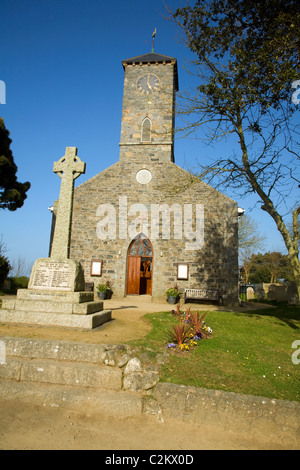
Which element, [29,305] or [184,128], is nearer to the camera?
[29,305]

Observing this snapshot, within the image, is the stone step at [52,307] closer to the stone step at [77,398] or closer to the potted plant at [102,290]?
the stone step at [77,398]

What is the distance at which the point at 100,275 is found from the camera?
15062 mm

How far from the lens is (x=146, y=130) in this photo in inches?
683

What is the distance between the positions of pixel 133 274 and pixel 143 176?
5.57 meters

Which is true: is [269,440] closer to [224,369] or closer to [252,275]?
[224,369]

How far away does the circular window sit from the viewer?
16052 millimetres

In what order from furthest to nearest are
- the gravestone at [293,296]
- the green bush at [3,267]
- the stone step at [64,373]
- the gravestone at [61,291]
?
the gravestone at [293,296]
the green bush at [3,267]
the gravestone at [61,291]
the stone step at [64,373]

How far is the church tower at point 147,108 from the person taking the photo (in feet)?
54.6

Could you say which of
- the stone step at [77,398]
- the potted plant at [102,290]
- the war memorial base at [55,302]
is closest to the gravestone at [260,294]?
the potted plant at [102,290]

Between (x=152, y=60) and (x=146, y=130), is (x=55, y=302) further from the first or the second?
(x=152, y=60)

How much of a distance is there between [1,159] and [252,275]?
1266 inches

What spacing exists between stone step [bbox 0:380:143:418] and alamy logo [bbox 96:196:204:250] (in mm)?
11512

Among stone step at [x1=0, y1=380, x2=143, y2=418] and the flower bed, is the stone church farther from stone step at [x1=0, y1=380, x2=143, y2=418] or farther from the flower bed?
stone step at [x1=0, y1=380, x2=143, y2=418]

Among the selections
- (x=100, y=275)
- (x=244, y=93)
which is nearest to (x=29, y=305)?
(x=244, y=93)
